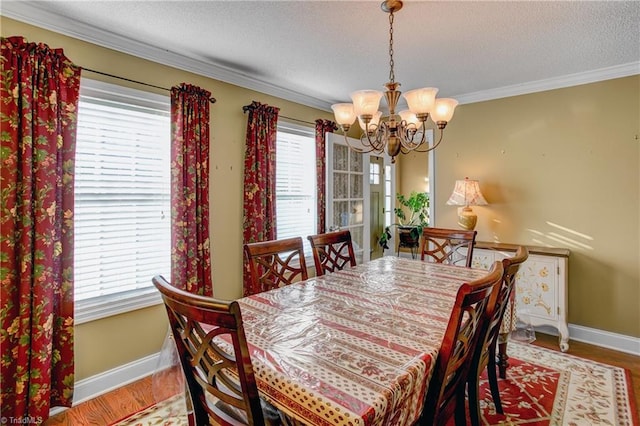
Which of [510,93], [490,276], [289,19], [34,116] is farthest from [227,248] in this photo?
[510,93]

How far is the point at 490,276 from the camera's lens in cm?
127

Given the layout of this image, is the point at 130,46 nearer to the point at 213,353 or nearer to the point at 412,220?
the point at 213,353

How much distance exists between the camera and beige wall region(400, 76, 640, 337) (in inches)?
116

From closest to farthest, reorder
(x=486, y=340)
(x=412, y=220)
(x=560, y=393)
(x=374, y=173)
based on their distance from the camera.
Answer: (x=486, y=340) → (x=560, y=393) → (x=374, y=173) → (x=412, y=220)

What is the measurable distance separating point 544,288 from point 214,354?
10.3 feet

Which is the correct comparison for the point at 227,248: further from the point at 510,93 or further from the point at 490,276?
the point at 510,93

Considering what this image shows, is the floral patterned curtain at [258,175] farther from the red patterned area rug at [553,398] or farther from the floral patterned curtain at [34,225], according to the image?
the floral patterned curtain at [34,225]

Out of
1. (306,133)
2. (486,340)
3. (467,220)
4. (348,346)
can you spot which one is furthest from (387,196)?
(348,346)

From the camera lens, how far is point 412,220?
5.50 meters

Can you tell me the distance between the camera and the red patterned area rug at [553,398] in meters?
2.01

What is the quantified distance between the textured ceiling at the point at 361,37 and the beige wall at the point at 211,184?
0.27 ft

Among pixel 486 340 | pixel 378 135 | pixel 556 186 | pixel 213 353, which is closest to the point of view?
pixel 213 353

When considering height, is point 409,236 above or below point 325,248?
below

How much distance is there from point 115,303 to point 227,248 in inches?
37.8
